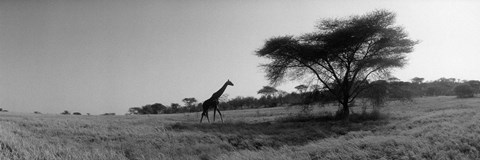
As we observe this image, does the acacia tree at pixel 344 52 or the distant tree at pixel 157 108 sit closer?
the acacia tree at pixel 344 52

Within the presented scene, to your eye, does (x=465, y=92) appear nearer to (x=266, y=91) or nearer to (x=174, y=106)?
(x=266, y=91)

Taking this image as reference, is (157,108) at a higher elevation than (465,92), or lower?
higher

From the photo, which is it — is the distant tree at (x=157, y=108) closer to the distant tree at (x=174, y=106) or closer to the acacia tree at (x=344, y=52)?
the distant tree at (x=174, y=106)

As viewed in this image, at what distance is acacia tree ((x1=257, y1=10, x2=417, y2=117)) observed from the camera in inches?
862

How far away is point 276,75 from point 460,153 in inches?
658

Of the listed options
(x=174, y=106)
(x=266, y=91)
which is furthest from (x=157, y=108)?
(x=266, y=91)

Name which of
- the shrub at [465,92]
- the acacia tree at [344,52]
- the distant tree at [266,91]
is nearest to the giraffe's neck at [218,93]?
the acacia tree at [344,52]

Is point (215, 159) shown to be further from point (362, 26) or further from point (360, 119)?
point (362, 26)

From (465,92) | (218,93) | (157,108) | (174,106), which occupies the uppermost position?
(174,106)

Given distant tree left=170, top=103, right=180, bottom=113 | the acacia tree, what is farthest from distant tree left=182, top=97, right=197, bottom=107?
the acacia tree

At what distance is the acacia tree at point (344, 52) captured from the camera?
21.9 meters

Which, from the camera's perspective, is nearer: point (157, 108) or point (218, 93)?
point (218, 93)

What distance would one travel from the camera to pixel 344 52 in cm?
2273

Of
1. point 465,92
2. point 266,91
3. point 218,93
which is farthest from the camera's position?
point 266,91
